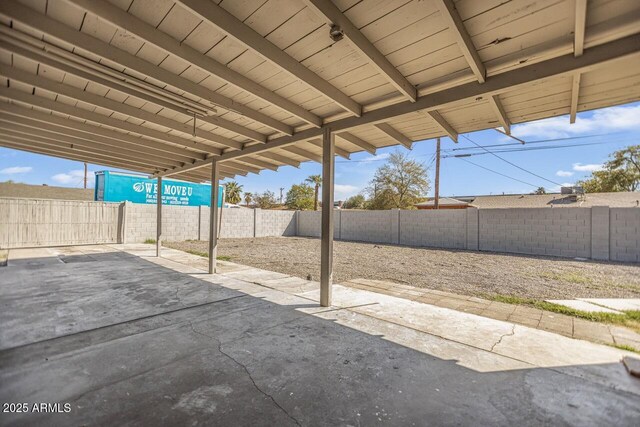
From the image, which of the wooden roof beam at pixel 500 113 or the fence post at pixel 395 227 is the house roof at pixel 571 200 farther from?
the wooden roof beam at pixel 500 113

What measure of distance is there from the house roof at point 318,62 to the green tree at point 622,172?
24.1 metres

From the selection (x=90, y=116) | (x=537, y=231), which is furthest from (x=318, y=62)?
(x=537, y=231)

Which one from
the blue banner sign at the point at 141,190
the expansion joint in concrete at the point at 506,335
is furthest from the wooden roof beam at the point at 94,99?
the blue banner sign at the point at 141,190

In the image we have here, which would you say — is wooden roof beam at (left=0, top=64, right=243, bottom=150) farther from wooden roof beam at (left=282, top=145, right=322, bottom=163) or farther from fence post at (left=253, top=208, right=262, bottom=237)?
fence post at (left=253, top=208, right=262, bottom=237)

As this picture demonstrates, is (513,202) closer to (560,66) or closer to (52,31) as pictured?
(560,66)

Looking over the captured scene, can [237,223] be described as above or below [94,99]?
below

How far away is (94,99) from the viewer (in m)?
2.91

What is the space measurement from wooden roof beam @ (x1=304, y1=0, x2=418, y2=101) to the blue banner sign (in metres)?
9.81

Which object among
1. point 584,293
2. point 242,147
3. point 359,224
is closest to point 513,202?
point 359,224

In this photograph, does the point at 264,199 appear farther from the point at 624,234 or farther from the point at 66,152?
the point at 624,234

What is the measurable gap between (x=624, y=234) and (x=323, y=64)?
9.51 m

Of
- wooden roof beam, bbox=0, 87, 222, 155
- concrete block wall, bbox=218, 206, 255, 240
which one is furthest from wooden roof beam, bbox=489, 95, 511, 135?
concrete block wall, bbox=218, 206, 255, 240

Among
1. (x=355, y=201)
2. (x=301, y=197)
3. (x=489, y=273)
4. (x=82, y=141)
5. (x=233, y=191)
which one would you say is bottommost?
(x=489, y=273)

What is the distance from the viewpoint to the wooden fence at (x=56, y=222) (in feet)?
27.0
